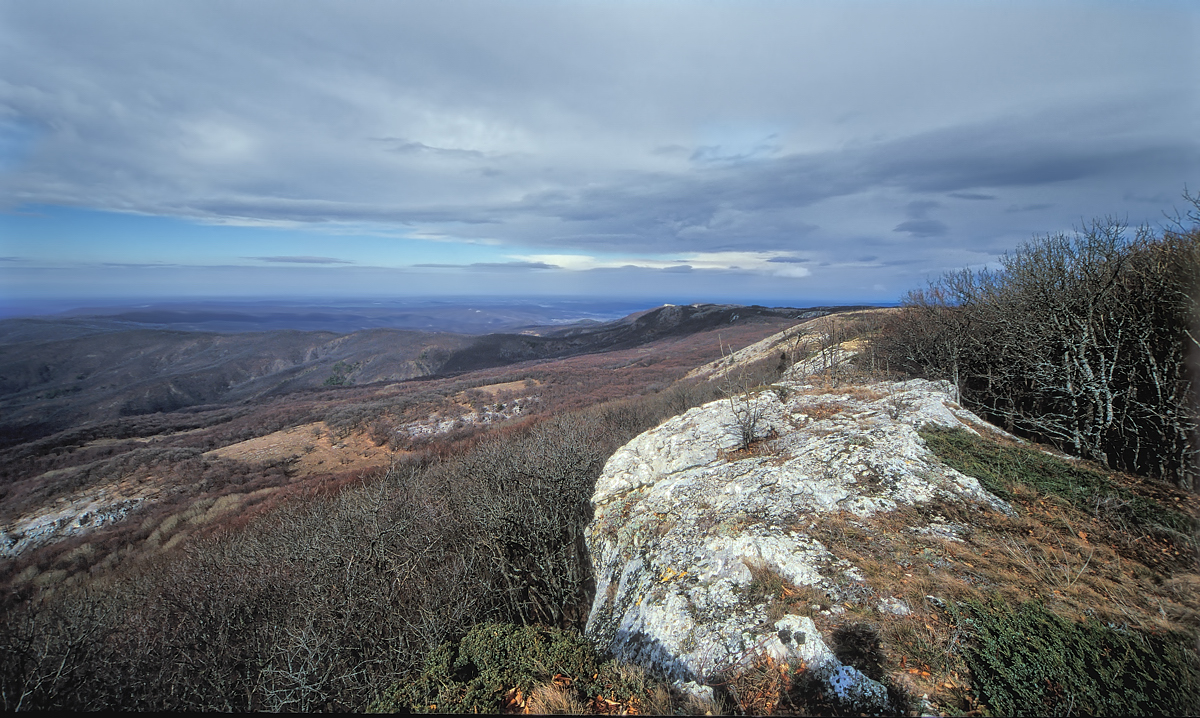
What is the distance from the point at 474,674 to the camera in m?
4.92

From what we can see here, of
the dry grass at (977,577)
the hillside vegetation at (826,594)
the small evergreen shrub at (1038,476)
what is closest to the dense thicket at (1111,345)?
the hillside vegetation at (826,594)

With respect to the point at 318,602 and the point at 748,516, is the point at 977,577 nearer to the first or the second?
the point at 748,516

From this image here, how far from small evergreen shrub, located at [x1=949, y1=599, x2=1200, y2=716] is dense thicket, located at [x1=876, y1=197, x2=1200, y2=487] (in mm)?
5016

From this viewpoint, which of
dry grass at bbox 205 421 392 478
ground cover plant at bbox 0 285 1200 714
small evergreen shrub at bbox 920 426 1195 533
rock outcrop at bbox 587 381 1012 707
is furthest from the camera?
dry grass at bbox 205 421 392 478

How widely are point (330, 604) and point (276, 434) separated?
32453mm

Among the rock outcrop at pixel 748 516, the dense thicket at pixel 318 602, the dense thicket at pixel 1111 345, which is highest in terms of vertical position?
the dense thicket at pixel 1111 345

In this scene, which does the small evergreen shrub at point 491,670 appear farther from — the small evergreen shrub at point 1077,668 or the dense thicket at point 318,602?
the small evergreen shrub at point 1077,668

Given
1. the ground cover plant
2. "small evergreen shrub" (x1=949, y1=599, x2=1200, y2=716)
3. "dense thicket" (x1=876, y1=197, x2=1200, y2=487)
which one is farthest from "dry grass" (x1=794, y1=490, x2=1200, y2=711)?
"dense thicket" (x1=876, y1=197, x2=1200, y2=487)

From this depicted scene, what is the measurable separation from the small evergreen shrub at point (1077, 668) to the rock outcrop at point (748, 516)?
2.80ft

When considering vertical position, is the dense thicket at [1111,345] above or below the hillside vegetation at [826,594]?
above

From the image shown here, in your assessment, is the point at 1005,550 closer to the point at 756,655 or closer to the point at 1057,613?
the point at 1057,613

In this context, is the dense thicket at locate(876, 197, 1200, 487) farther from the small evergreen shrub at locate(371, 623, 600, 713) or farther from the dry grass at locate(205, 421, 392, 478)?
the dry grass at locate(205, 421, 392, 478)

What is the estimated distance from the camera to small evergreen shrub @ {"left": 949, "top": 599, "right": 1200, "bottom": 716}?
11.0 ft

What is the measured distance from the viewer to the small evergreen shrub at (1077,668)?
3.36 meters
